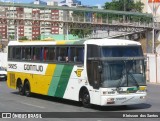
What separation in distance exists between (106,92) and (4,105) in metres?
4.77

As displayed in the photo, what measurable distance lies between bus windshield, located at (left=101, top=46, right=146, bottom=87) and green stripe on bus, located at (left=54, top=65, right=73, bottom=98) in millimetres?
2632

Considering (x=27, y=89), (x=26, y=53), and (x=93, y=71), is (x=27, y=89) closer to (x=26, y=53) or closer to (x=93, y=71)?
(x=26, y=53)

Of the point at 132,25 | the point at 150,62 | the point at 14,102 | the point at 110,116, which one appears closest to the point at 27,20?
the point at 132,25

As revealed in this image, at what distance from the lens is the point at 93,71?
687 inches

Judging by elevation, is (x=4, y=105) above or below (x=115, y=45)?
below

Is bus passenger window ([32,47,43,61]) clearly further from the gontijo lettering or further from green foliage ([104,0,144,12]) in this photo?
green foliage ([104,0,144,12])

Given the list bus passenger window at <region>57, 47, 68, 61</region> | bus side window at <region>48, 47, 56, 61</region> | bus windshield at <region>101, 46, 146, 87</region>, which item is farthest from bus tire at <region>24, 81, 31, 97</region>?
bus windshield at <region>101, 46, 146, 87</region>

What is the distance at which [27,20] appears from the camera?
8694 centimetres

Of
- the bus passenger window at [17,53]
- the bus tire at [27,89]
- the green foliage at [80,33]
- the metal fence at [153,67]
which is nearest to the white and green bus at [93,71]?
the bus tire at [27,89]

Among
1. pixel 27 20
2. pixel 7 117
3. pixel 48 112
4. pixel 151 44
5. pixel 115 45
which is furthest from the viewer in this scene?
pixel 151 44

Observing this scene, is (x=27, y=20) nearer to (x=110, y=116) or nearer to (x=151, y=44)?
(x=151, y=44)

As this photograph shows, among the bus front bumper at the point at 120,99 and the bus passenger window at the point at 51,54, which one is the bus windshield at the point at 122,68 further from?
the bus passenger window at the point at 51,54

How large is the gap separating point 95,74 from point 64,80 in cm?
285

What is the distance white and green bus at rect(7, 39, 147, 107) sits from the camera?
55.4ft
